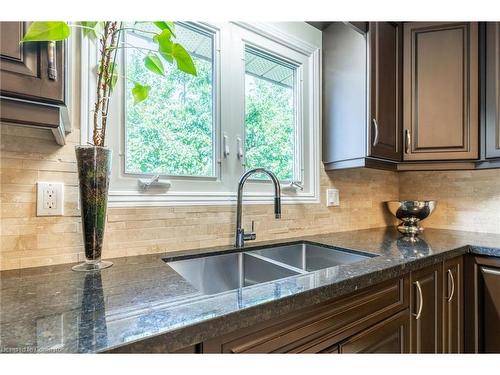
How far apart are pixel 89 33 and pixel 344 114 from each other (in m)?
1.28

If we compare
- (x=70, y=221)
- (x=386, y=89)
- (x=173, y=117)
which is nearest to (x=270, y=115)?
(x=173, y=117)

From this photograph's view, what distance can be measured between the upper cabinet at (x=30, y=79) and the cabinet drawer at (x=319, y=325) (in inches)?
26.8

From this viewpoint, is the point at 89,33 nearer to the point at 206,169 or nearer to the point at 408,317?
the point at 206,169

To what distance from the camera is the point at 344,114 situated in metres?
1.64

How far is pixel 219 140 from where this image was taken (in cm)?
139

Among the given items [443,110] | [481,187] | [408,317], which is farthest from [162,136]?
[481,187]

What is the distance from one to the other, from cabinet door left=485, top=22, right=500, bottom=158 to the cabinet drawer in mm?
1091

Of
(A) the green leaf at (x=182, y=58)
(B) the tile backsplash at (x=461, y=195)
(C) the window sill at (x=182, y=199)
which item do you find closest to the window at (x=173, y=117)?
(C) the window sill at (x=182, y=199)

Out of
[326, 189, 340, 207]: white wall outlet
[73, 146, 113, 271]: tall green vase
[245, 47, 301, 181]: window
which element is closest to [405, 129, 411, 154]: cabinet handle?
[326, 189, 340, 207]: white wall outlet

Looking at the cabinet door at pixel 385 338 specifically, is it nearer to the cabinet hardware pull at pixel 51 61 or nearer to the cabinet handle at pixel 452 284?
the cabinet handle at pixel 452 284

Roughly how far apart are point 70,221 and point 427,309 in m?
1.44

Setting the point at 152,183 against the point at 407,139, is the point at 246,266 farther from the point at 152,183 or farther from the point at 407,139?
the point at 407,139

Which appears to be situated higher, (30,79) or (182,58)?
(182,58)

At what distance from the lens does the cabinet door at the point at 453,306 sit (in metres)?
1.29
